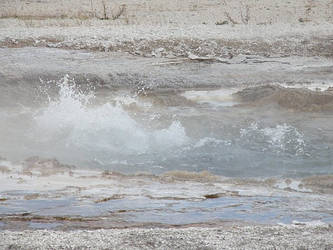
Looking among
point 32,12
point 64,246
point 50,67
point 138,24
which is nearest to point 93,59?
point 50,67

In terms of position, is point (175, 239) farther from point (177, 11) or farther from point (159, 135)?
point (177, 11)

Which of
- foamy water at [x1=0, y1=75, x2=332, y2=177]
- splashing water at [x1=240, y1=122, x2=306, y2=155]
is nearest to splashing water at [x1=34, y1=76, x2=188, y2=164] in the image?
foamy water at [x1=0, y1=75, x2=332, y2=177]

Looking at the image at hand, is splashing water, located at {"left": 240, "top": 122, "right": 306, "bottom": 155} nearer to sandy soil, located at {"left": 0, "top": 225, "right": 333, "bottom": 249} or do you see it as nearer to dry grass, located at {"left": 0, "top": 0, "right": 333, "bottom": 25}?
sandy soil, located at {"left": 0, "top": 225, "right": 333, "bottom": 249}

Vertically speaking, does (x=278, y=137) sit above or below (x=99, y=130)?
below

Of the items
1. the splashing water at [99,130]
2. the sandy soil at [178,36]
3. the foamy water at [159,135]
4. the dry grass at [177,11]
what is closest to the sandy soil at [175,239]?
the sandy soil at [178,36]

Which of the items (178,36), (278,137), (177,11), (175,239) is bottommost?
(278,137)

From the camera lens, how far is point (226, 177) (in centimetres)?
803

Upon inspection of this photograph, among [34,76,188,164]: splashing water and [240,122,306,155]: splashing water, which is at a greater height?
[34,76,188,164]: splashing water

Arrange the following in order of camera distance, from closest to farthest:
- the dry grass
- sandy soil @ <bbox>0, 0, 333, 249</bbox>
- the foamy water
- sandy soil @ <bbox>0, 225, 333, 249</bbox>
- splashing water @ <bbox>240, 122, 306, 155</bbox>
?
sandy soil @ <bbox>0, 225, 333, 249</bbox>
sandy soil @ <bbox>0, 0, 333, 249</bbox>
the foamy water
splashing water @ <bbox>240, 122, 306, 155</bbox>
the dry grass

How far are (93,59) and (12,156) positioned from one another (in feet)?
16.3

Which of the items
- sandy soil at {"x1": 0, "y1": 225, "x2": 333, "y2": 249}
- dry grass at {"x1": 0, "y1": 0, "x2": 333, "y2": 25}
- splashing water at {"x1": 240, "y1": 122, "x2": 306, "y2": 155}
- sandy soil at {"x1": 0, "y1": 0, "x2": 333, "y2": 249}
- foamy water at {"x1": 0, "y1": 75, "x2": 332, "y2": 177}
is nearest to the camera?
sandy soil at {"x1": 0, "y1": 225, "x2": 333, "y2": 249}

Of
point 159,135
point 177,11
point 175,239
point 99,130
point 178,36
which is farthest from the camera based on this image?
point 177,11

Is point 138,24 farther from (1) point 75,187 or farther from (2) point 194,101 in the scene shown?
(1) point 75,187

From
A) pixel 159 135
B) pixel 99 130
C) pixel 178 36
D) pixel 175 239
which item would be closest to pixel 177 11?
pixel 178 36
